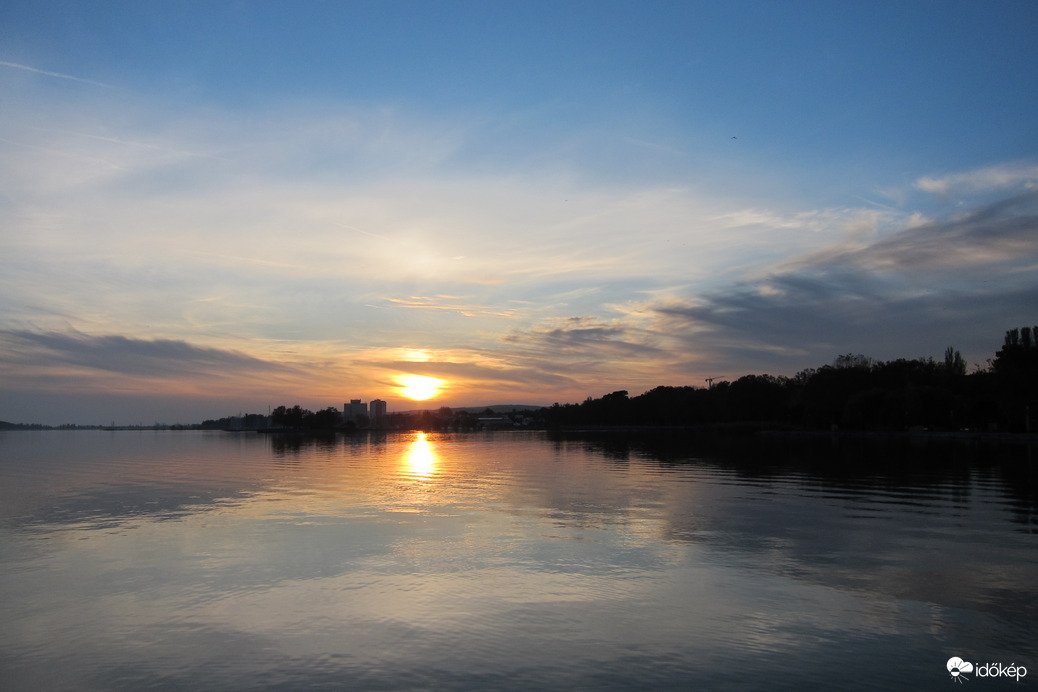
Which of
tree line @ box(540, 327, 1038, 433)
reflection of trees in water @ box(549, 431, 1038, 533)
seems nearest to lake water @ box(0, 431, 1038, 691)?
reflection of trees in water @ box(549, 431, 1038, 533)

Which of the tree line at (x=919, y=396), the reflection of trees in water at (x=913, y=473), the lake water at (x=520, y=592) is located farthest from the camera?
the tree line at (x=919, y=396)

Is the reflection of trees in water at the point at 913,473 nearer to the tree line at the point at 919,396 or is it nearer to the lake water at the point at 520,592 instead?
the lake water at the point at 520,592

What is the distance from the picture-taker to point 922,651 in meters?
10.5

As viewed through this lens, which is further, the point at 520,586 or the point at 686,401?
the point at 686,401

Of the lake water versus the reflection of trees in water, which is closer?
the lake water

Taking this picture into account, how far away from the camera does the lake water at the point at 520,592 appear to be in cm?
998

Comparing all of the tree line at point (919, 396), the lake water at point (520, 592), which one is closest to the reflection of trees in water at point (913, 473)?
the lake water at point (520, 592)

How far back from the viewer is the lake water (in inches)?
393

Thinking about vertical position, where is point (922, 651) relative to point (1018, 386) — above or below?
below

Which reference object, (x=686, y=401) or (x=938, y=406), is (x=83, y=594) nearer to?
(x=938, y=406)

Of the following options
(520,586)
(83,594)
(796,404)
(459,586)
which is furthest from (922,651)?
(796,404)

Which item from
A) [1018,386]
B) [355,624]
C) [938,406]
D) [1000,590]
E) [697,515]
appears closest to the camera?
[355,624]

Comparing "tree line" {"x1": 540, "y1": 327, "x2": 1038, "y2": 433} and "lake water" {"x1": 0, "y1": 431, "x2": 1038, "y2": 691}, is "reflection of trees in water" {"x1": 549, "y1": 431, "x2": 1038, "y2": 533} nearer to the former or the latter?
"lake water" {"x1": 0, "y1": 431, "x2": 1038, "y2": 691}

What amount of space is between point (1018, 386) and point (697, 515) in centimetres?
7383
